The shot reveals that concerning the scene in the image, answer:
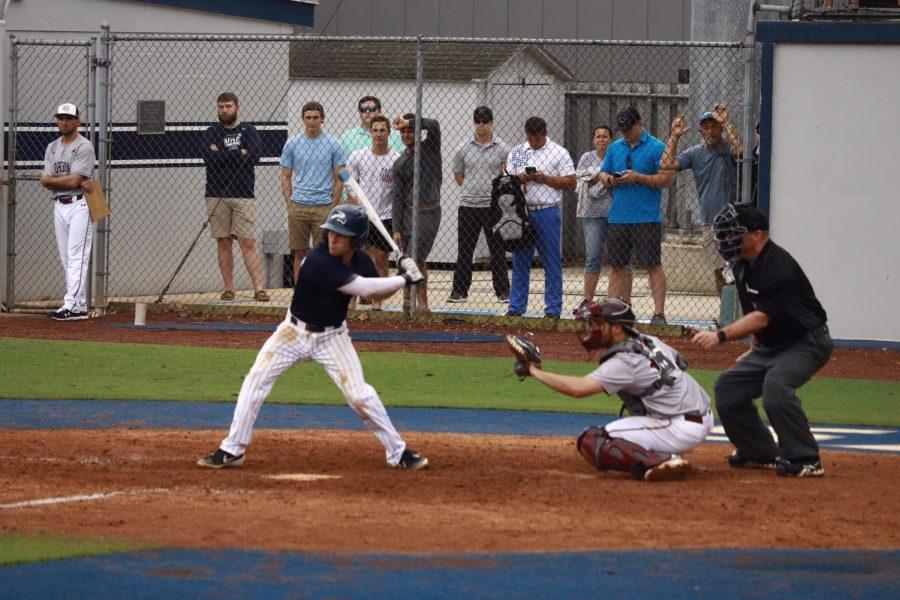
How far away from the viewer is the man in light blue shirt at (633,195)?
588 inches

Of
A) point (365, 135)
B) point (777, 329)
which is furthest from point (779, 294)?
point (365, 135)

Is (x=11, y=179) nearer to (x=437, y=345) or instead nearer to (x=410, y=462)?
(x=437, y=345)

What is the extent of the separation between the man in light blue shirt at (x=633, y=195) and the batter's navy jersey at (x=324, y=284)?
6295 mm

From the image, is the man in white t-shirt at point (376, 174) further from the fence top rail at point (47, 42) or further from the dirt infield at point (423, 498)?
the dirt infield at point (423, 498)

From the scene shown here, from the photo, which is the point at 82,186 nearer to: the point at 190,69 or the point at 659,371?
the point at 190,69

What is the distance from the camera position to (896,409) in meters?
11.9

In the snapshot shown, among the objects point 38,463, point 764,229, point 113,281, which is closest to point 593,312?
point 764,229

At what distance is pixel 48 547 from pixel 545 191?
9.17m

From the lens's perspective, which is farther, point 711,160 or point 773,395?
point 711,160

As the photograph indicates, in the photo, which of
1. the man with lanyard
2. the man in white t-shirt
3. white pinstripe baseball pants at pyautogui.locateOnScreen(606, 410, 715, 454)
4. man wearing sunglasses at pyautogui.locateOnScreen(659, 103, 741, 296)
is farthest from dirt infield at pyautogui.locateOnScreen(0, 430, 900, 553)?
the man in white t-shirt

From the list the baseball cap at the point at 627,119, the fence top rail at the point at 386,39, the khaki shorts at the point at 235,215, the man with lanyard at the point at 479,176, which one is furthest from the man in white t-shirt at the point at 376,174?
the baseball cap at the point at 627,119

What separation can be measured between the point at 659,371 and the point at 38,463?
371cm

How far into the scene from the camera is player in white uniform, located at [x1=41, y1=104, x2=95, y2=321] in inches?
625

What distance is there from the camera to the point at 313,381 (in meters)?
13.0
